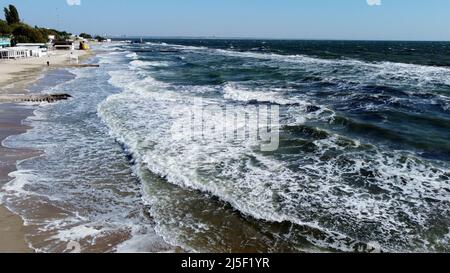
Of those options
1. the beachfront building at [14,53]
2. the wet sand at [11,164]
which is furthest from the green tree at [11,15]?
the wet sand at [11,164]

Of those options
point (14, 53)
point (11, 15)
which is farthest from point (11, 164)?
point (11, 15)

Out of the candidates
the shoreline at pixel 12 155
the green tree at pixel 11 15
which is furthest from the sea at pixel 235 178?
the green tree at pixel 11 15

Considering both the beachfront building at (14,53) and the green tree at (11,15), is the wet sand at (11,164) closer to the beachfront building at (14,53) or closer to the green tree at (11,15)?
the beachfront building at (14,53)

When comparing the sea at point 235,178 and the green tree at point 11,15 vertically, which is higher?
the green tree at point 11,15

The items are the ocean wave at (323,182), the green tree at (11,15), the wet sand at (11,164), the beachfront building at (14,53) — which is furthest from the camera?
the green tree at (11,15)

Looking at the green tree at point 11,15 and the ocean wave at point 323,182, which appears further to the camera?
the green tree at point 11,15

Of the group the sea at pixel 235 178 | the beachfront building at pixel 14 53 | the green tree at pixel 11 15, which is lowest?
the sea at pixel 235 178

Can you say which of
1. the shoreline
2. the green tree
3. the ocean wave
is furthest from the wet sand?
the green tree

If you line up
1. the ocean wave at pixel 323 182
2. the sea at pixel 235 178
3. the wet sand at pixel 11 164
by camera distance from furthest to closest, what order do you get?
1. the ocean wave at pixel 323 182
2. the sea at pixel 235 178
3. the wet sand at pixel 11 164
